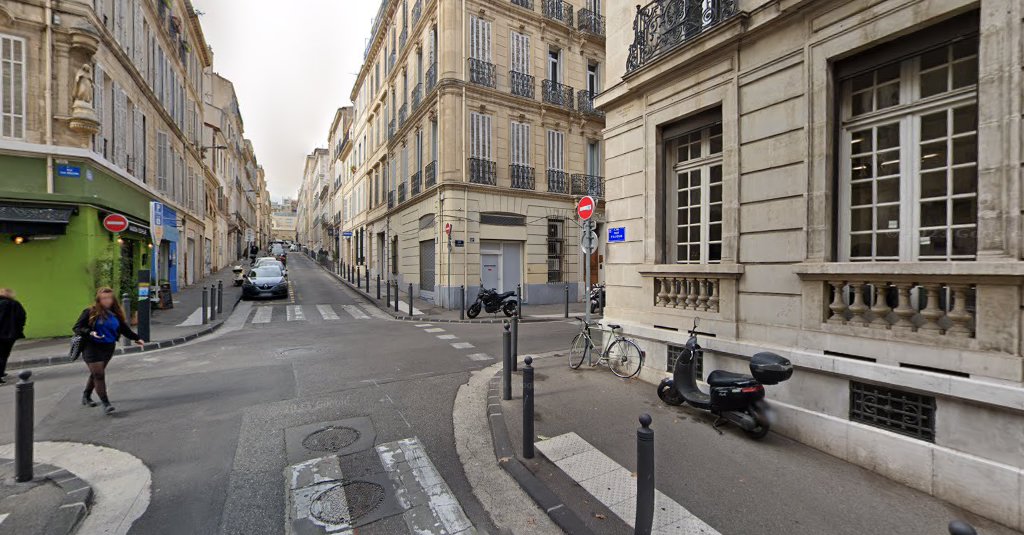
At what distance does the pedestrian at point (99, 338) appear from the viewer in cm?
521

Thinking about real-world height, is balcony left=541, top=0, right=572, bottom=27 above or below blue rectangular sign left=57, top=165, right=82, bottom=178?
above

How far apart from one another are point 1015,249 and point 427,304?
54.2 ft

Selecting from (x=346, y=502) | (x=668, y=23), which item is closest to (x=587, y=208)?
(x=668, y=23)

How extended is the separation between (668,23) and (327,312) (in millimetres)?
14009

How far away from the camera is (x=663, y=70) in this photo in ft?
20.4

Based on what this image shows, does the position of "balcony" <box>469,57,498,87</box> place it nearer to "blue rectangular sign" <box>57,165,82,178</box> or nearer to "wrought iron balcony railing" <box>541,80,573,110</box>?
"wrought iron balcony railing" <box>541,80,573,110</box>

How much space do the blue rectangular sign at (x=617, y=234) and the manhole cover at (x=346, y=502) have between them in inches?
202

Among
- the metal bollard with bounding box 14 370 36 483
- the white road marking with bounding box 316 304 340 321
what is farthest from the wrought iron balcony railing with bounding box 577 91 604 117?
the metal bollard with bounding box 14 370 36 483

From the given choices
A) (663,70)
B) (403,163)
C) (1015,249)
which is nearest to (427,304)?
(403,163)

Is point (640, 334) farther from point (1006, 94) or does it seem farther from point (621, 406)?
point (1006, 94)

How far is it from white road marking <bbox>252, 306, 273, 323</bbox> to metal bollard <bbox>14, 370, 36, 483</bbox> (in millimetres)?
10238

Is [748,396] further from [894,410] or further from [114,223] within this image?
[114,223]

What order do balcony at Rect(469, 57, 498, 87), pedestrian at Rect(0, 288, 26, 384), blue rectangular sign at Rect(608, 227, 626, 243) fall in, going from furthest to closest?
balcony at Rect(469, 57, 498, 87)
blue rectangular sign at Rect(608, 227, 626, 243)
pedestrian at Rect(0, 288, 26, 384)

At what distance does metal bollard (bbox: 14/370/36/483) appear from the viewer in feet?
11.8
